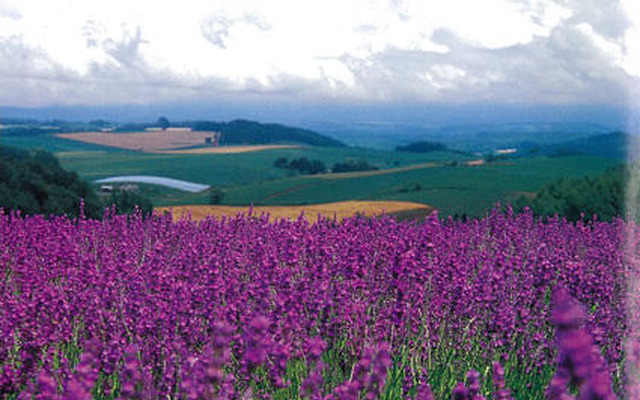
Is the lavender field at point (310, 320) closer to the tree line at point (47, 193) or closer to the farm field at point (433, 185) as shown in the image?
the tree line at point (47, 193)

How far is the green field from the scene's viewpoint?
90.3ft

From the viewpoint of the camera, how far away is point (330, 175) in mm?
42219

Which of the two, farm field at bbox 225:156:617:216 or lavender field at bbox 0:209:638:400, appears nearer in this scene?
lavender field at bbox 0:209:638:400

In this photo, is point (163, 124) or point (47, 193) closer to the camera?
point (47, 193)

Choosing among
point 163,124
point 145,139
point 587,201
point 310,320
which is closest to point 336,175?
point 587,201

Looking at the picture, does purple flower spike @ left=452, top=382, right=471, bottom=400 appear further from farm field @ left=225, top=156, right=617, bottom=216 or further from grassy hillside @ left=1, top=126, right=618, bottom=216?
farm field @ left=225, top=156, right=617, bottom=216

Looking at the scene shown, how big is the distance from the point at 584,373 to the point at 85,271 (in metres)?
3.66

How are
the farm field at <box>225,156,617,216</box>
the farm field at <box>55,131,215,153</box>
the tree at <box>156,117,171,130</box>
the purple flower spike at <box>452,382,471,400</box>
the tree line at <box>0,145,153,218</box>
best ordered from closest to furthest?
the purple flower spike at <box>452,382,471,400</box>
the tree line at <box>0,145,153,218</box>
the farm field at <box>225,156,617,216</box>
the farm field at <box>55,131,215,153</box>
the tree at <box>156,117,171,130</box>

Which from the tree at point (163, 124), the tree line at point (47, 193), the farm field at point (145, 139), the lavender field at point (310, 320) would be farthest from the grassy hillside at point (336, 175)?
the tree at point (163, 124)

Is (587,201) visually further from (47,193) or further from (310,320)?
(47,193)

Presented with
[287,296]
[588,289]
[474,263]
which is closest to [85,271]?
[287,296]

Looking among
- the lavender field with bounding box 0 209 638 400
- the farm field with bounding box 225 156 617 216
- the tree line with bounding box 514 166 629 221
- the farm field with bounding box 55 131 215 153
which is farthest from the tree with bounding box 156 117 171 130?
the lavender field with bounding box 0 209 638 400

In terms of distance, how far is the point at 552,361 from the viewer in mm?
3631

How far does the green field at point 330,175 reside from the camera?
27.5 meters
